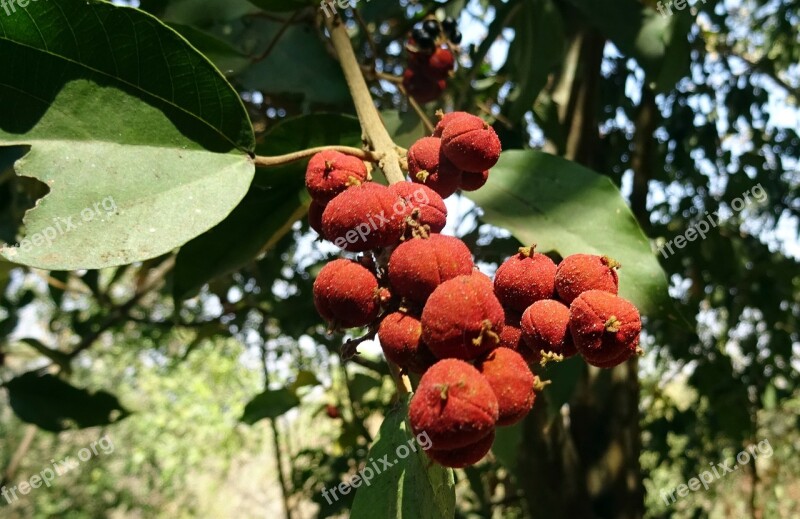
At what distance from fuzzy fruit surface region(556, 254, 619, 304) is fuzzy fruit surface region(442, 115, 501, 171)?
0.15 m

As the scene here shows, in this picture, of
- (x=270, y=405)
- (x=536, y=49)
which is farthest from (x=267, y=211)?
(x=270, y=405)

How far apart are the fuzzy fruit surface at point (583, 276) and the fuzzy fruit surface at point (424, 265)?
0.35 ft

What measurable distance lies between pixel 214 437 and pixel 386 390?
303 centimetres

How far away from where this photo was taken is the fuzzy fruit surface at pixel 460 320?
1.94ft

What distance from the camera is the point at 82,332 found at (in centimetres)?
257

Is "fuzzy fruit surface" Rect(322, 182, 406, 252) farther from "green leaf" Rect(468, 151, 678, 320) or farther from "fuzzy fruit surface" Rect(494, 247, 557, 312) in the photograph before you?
"green leaf" Rect(468, 151, 678, 320)

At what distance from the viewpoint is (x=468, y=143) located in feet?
2.46

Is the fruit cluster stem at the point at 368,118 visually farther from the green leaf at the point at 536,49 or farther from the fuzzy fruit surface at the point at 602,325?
the green leaf at the point at 536,49

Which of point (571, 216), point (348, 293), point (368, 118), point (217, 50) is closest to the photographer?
point (348, 293)

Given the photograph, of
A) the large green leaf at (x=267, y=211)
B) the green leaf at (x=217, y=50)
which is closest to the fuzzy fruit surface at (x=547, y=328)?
the large green leaf at (x=267, y=211)

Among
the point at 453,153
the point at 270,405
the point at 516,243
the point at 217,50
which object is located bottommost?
the point at 270,405

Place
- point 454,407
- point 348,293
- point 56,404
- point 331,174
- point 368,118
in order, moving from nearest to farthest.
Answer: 1. point 454,407
2. point 348,293
3. point 331,174
4. point 368,118
5. point 56,404

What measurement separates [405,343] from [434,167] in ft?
0.78

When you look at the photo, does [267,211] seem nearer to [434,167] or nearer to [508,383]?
[434,167]
